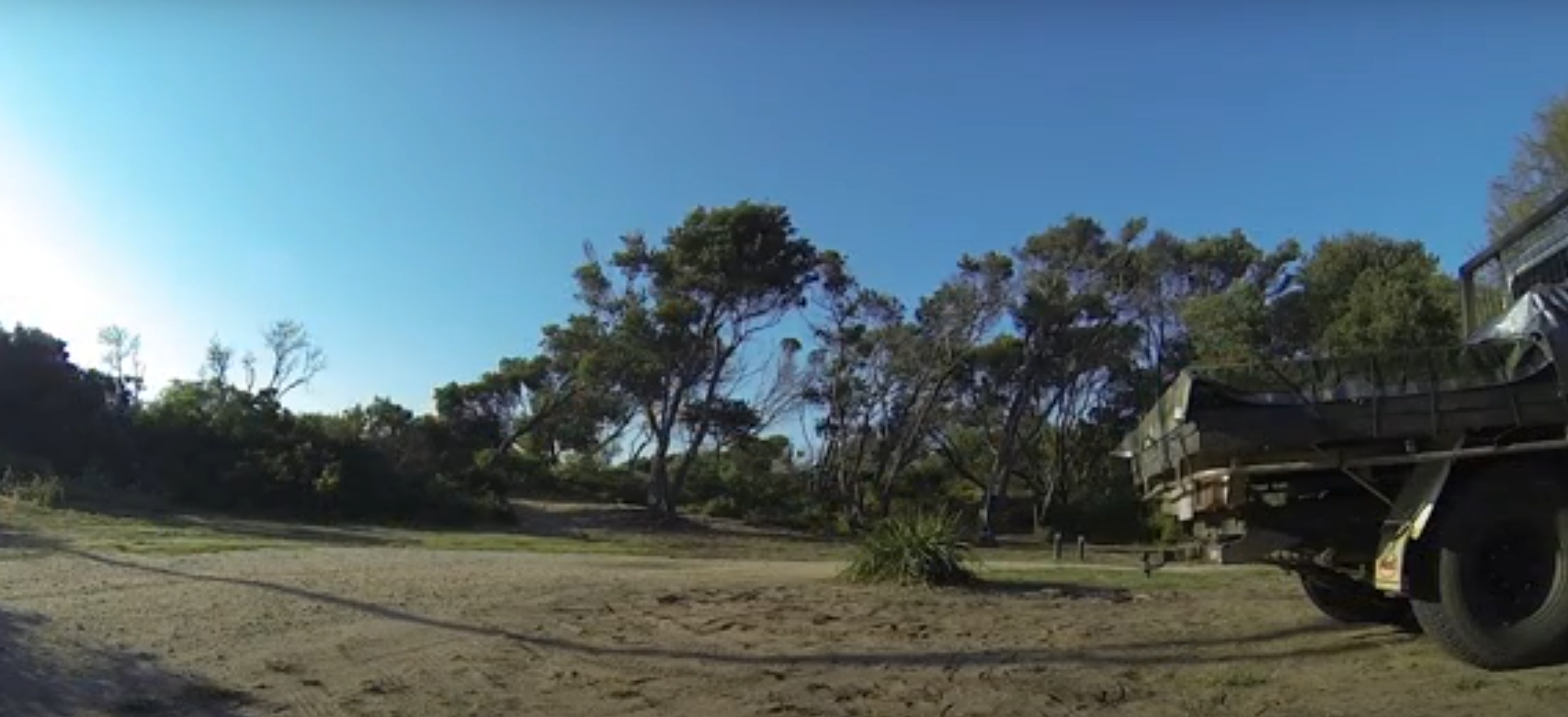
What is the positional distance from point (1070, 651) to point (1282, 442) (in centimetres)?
259

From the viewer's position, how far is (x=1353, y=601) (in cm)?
990

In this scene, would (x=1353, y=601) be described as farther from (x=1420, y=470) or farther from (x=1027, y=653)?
(x=1027, y=653)

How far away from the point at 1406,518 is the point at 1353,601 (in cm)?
231

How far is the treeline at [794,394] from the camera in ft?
122

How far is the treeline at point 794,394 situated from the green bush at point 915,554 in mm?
22378

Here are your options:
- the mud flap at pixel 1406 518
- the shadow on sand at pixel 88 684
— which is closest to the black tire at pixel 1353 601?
the mud flap at pixel 1406 518

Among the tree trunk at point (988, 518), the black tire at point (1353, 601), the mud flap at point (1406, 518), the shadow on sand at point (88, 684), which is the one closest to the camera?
the shadow on sand at point (88, 684)

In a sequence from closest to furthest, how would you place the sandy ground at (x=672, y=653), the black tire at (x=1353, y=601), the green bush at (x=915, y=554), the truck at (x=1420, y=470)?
the sandy ground at (x=672, y=653), the truck at (x=1420, y=470), the black tire at (x=1353, y=601), the green bush at (x=915, y=554)

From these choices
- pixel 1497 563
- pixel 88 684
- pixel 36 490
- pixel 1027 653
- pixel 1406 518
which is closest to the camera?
pixel 88 684

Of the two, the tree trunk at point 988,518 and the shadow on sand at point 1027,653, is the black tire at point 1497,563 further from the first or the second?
the tree trunk at point 988,518

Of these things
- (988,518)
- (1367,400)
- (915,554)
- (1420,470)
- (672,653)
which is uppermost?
(988,518)

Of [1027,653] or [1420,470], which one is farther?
[1027,653]

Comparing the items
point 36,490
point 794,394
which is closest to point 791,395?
point 794,394

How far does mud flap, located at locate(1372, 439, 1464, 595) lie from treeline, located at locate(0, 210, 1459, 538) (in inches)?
1071
